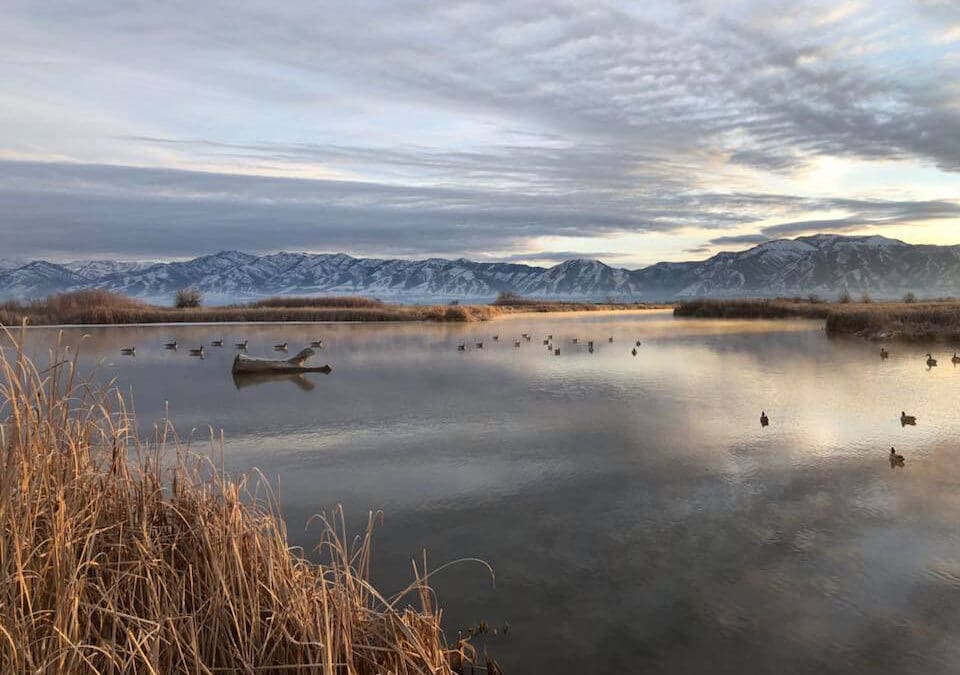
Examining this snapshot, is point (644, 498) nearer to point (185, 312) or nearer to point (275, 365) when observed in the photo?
point (275, 365)

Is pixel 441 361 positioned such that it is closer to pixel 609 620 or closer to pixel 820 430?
pixel 820 430

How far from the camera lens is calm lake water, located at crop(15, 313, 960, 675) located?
18.8 ft

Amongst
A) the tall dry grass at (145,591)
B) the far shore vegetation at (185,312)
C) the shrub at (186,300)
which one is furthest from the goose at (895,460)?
the shrub at (186,300)

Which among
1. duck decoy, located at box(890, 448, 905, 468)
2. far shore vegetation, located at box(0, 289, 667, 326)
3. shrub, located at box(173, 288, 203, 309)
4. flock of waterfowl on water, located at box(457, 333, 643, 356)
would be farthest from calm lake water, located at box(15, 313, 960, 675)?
shrub, located at box(173, 288, 203, 309)

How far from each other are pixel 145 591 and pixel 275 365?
1878 cm

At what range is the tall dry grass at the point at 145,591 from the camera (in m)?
3.70

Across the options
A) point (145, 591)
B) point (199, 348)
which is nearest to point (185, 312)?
point (199, 348)

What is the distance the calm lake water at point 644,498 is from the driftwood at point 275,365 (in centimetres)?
91

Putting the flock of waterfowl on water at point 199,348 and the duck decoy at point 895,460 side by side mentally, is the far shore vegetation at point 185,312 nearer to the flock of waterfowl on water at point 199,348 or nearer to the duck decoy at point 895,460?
the flock of waterfowl on water at point 199,348

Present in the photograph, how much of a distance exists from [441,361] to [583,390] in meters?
8.38

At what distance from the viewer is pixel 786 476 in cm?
1034

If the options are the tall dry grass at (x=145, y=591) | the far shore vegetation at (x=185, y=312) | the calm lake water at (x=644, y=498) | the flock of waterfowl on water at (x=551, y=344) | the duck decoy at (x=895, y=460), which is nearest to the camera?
the tall dry grass at (x=145, y=591)

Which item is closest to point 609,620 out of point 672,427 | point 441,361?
point 672,427

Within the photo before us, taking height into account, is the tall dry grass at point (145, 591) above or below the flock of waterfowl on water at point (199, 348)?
above
